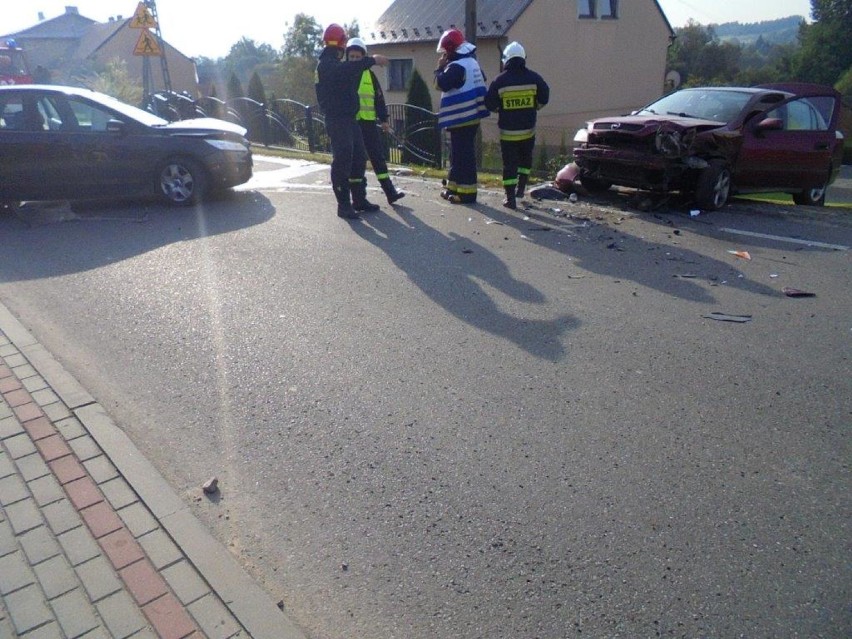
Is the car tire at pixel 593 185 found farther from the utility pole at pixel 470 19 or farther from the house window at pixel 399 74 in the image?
the house window at pixel 399 74

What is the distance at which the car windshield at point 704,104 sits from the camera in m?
9.16

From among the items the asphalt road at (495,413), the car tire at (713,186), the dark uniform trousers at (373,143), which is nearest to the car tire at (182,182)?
the asphalt road at (495,413)

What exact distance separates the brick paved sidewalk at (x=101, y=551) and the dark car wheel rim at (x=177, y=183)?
598cm

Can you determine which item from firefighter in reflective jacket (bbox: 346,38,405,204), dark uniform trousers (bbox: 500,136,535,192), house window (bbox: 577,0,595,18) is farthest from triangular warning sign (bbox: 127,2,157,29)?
house window (bbox: 577,0,595,18)

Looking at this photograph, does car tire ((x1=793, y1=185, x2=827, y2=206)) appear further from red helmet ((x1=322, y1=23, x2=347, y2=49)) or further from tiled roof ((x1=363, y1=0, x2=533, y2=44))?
tiled roof ((x1=363, y1=0, x2=533, y2=44))

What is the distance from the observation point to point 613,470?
3.47 m

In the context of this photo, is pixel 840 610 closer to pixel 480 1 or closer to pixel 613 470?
pixel 613 470

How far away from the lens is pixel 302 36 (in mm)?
77312

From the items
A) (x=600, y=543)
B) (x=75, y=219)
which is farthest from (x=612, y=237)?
(x=75, y=219)

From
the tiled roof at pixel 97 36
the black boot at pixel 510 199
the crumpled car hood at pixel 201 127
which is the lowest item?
the black boot at pixel 510 199

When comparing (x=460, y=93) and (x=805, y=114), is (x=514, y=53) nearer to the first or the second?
(x=460, y=93)

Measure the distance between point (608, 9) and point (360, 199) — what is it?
82.8 ft

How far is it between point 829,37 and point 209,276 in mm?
62003

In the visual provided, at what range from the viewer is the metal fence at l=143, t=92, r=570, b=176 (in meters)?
15.4
